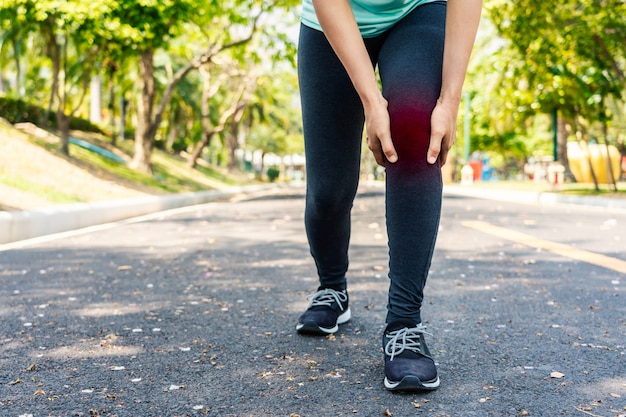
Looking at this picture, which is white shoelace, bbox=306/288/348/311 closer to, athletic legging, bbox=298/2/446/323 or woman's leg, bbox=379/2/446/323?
athletic legging, bbox=298/2/446/323

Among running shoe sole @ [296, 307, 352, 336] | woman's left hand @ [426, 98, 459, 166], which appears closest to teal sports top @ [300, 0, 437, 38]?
woman's left hand @ [426, 98, 459, 166]

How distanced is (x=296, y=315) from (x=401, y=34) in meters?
1.52

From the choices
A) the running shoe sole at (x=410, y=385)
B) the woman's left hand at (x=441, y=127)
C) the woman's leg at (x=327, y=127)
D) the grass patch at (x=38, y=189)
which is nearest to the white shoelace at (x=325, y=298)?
the woman's leg at (x=327, y=127)

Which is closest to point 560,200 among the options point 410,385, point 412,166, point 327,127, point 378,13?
Answer: point 327,127

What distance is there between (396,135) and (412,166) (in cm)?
11

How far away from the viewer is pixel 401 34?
7.67 feet

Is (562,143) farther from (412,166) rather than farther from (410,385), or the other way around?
(410,385)

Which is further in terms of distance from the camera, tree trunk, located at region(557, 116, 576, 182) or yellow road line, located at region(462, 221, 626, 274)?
tree trunk, located at region(557, 116, 576, 182)

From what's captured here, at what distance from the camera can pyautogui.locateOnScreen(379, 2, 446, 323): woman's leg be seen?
217 centimetres

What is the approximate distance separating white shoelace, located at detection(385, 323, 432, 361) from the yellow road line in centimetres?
295

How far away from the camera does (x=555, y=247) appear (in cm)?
626

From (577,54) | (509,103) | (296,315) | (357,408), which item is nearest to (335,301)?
(296,315)

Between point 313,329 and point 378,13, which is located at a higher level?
point 378,13

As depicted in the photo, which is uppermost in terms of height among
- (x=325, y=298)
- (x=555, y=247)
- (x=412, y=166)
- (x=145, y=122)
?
(x=145, y=122)
